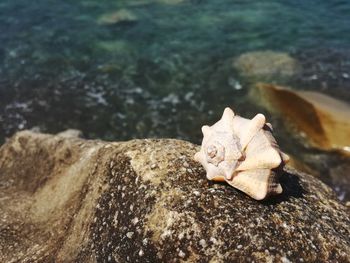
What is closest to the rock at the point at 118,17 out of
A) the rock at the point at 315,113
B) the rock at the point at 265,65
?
the rock at the point at 265,65

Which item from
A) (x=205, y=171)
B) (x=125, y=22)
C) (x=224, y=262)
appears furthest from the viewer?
(x=125, y=22)

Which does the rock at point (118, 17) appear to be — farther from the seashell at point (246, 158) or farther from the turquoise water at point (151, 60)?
the seashell at point (246, 158)

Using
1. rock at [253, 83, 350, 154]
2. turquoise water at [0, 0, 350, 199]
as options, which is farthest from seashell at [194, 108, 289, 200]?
rock at [253, 83, 350, 154]

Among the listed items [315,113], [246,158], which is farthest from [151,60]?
[246,158]

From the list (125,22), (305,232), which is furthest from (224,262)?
(125,22)

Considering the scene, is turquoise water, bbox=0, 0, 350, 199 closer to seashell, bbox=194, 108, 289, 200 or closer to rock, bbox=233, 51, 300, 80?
rock, bbox=233, 51, 300, 80

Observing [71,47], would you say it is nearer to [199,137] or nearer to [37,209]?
[199,137]
